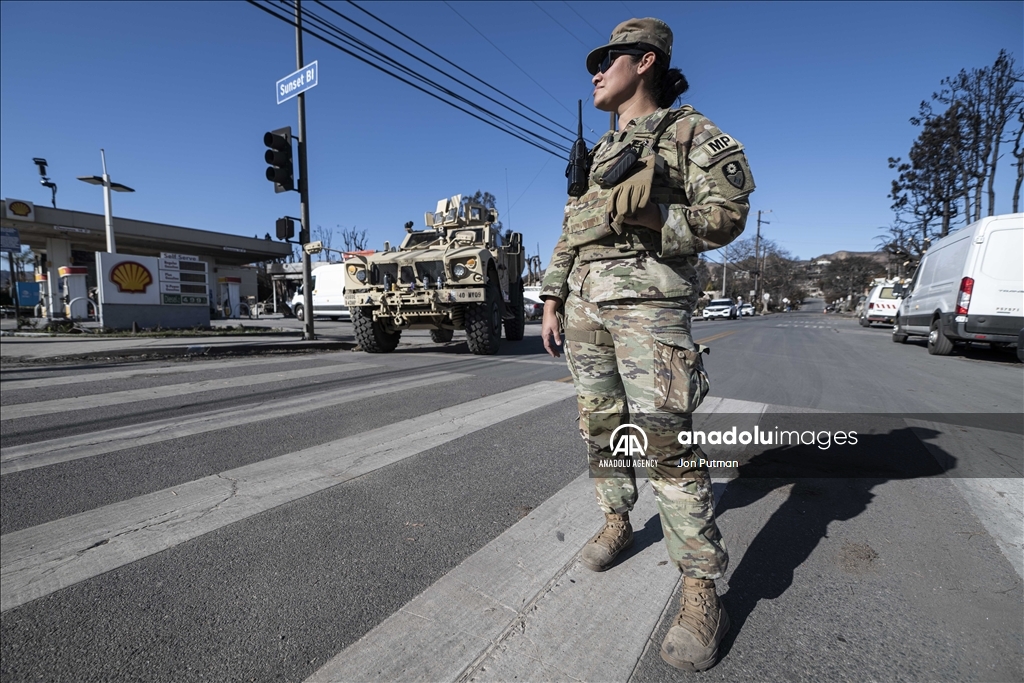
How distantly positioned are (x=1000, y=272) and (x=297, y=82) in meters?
12.3

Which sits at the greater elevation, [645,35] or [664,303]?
[645,35]

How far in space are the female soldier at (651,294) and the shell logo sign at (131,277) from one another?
1426cm

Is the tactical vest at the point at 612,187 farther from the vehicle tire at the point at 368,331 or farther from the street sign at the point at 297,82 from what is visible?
the street sign at the point at 297,82

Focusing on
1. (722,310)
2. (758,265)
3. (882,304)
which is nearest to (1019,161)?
(882,304)

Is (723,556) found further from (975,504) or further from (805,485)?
(975,504)

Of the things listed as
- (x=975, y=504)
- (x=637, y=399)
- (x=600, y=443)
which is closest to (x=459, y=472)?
(x=600, y=443)

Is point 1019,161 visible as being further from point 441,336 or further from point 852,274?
point 852,274

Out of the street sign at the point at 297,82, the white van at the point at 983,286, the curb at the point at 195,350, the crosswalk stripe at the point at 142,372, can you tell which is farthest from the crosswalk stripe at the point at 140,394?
the white van at the point at 983,286

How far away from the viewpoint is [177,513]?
2.20 metres

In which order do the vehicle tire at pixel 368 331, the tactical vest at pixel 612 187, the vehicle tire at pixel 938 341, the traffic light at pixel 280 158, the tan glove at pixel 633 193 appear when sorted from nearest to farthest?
1. the tan glove at pixel 633 193
2. the tactical vest at pixel 612 187
3. the vehicle tire at pixel 368 331
4. the vehicle tire at pixel 938 341
5. the traffic light at pixel 280 158

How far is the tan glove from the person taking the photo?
4.75ft

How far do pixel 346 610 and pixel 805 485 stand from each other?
229 cm

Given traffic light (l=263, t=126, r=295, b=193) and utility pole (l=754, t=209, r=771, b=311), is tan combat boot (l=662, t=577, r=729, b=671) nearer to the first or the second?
traffic light (l=263, t=126, r=295, b=193)

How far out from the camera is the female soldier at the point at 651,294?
1.48 metres
